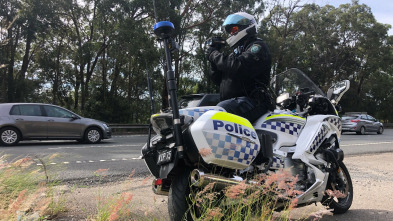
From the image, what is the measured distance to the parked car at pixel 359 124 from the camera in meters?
21.6

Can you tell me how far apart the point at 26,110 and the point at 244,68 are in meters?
10.8

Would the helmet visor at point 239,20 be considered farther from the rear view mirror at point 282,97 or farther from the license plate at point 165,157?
the license plate at point 165,157

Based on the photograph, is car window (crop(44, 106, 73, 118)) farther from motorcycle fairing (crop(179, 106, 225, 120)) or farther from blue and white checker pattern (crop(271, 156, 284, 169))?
blue and white checker pattern (crop(271, 156, 284, 169))

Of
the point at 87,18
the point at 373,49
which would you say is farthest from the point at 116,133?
the point at 373,49

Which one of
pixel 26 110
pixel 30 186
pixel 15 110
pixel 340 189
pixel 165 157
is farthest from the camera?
pixel 26 110

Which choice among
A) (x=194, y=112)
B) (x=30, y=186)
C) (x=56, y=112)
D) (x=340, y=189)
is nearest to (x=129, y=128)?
(x=56, y=112)

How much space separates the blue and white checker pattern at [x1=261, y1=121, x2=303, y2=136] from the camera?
3.19 m

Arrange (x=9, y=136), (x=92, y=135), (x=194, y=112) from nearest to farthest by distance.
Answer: (x=194, y=112) → (x=9, y=136) → (x=92, y=135)

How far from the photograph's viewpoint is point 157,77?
2281 centimetres

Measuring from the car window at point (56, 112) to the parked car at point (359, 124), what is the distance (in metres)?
17.9

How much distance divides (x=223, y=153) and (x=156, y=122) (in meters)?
0.62

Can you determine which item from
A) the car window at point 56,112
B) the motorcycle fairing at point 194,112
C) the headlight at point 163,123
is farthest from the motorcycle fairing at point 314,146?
the car window at point 56,112

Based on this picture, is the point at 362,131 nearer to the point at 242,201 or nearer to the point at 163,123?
the point at 242,201

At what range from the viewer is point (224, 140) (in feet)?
7.98
